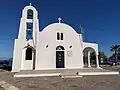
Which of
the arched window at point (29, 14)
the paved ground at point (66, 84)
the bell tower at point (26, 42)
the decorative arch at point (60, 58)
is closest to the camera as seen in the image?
the paved ground at point (66, 84)

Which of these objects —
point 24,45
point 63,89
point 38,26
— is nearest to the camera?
point 63,89

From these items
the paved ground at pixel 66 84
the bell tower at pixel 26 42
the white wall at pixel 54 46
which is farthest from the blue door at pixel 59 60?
the paved ground at pixel 66 84

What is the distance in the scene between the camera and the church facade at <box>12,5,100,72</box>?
15.6m

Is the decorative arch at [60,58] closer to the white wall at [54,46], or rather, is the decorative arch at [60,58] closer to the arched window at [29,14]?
the white wall at [54,46]

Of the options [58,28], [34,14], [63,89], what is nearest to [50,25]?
[58,28]

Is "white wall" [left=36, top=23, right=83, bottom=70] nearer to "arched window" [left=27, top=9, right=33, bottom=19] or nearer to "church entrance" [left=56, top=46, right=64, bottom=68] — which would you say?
"church entrance" [left=56, top=46, right=64, bottom=68]

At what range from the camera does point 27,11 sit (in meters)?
17.2

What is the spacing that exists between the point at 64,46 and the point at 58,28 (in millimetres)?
2398

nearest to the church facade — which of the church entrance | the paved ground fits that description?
the church entrance

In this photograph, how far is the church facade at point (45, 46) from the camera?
15641mm

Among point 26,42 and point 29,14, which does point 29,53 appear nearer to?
point 26,42

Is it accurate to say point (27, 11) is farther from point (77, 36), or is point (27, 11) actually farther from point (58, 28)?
point (77, 36)

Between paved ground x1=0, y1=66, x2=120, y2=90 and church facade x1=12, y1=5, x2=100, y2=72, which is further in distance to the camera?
church facade x1=12, y1=5, x2=100, y2=72

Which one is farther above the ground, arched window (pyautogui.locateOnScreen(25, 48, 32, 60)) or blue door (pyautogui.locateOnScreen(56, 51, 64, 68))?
arched window (pyautogui.locateOnScreen(25, 48, 32, 60))
